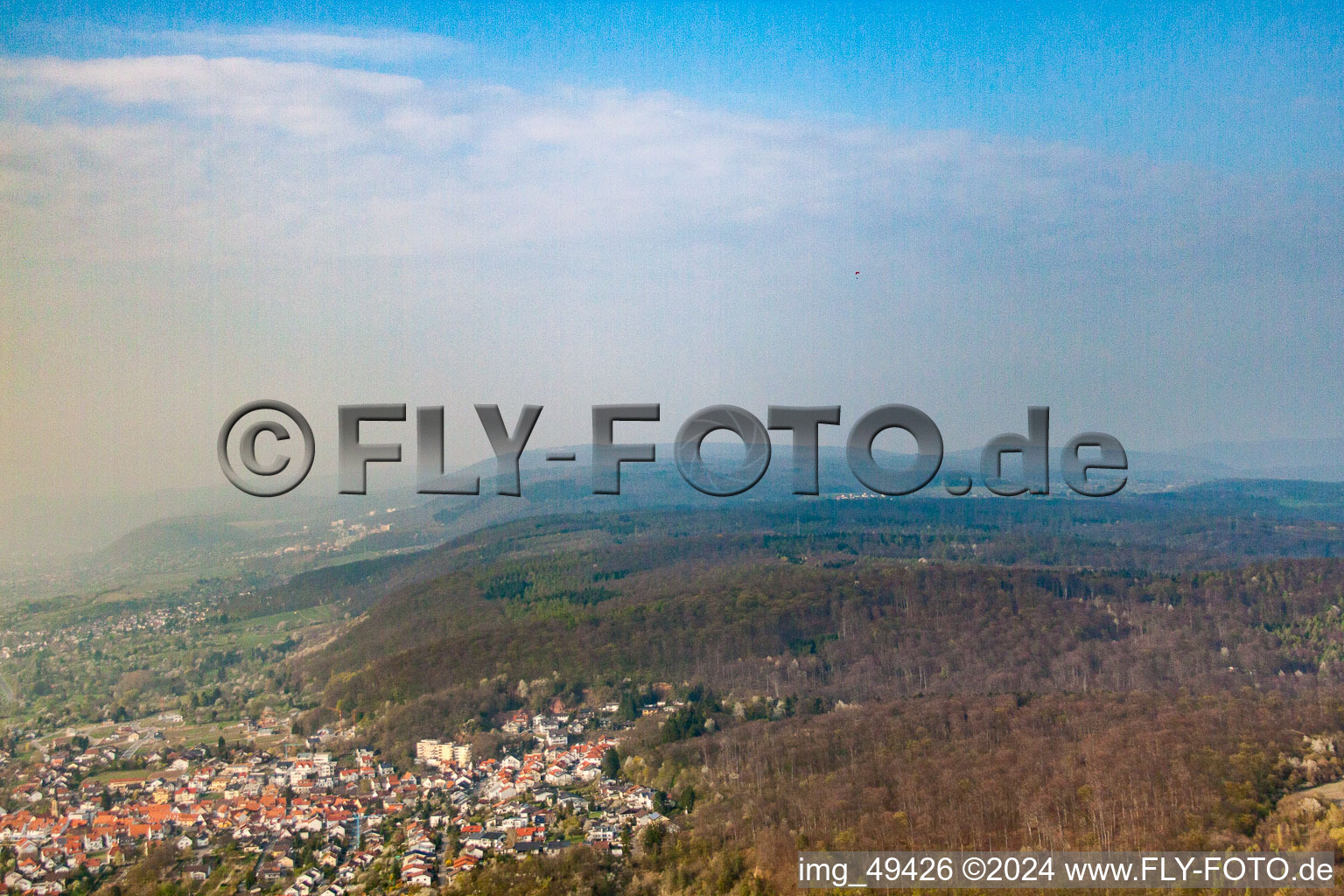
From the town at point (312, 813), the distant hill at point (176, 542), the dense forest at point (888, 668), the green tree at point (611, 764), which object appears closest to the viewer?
the dense forest at point (888, 668)

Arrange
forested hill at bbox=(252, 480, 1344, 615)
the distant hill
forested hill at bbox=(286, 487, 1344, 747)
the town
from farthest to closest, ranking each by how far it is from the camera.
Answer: the distant hill, forested hill at bbox=(252, 480, 1344, 615), forested hill at bbox=(286, 487, 1344, 747), the town

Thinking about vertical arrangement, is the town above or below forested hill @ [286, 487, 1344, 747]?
below

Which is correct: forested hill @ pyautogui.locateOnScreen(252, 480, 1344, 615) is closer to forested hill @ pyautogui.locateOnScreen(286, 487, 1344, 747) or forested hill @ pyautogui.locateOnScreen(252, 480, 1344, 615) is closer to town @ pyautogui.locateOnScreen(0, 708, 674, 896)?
forested hill @ pyautogui.locateOnScreen(286, 487, 1344, 747)

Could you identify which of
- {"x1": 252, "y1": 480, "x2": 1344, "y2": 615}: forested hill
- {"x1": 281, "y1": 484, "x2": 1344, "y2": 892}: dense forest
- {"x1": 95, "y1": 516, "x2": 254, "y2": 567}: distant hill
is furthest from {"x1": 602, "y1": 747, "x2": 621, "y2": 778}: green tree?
{"x1": 95, "y1": 516, "x2": 254, "y2": 567}: distant hill

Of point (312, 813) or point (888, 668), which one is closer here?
point (312, 813)

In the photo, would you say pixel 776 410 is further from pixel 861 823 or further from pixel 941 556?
pixel 941 556

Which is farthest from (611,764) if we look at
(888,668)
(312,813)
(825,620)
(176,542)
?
(176,542)

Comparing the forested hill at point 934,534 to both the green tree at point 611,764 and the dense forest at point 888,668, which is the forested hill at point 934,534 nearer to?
the dense forest at point 888,668

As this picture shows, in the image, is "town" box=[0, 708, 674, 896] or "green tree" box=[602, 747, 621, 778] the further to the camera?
"green tree" box=[602, 747, 621, 778]

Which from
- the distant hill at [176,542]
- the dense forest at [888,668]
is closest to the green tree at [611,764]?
the dense forest at [888,668]

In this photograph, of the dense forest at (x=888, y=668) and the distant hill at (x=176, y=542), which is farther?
the distant hill at (x=176, y=542)

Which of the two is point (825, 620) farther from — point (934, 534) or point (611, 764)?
point (934, 534)

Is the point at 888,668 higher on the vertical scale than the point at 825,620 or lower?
lower
